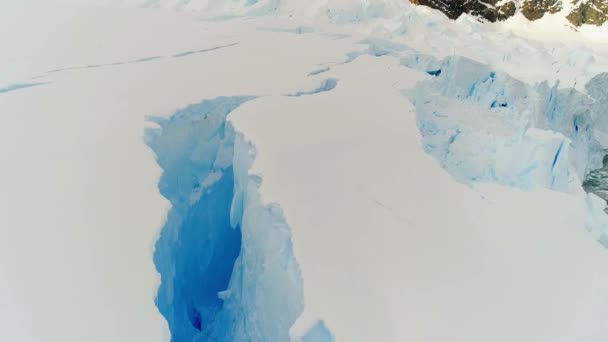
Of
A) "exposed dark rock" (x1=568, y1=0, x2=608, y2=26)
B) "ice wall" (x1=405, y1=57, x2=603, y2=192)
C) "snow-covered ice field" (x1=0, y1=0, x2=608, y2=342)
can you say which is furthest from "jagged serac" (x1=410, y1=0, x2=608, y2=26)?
"snow-covered ice field" (x1=0, y1=0, x2=608, y2=342)

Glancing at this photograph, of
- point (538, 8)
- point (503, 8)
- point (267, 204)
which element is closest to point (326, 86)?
point (267, 204)

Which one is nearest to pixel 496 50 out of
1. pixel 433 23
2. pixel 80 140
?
pixel 433 23

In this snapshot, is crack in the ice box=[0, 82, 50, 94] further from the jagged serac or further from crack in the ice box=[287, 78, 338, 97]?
the jagged serac

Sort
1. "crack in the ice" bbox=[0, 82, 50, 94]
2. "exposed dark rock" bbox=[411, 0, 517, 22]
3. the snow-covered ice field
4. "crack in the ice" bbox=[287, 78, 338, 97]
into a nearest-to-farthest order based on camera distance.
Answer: the snow-covered ice field, "crack in the ice" bbox=[0, 82, 50, 94], "crack in the ice" bbox=[287, 78, 338, 97], "exposed dark rock" bbox=[411, 0, 517, 22]

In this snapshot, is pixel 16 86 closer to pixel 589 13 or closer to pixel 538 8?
pixel 538 8

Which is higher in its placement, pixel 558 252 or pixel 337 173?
pixel 337 173

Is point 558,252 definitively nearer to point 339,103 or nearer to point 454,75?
point 339,103

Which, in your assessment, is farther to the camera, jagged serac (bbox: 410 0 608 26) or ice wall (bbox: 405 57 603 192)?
jagged serac (bbox: 410 0 608 26)
